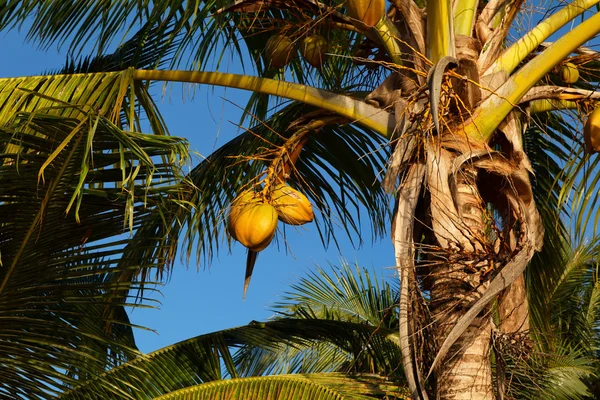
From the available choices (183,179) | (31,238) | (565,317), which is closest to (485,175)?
(183,179)

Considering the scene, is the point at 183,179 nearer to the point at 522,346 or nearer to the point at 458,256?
the point at 458,256

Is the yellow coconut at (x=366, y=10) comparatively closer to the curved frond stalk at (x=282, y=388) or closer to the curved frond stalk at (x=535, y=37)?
the curved frond stalk at (x=535, y=37)

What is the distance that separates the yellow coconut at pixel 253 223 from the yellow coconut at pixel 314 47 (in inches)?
34.1

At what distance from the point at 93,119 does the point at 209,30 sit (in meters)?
1.95

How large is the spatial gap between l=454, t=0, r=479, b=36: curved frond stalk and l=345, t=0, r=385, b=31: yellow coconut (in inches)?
20.4

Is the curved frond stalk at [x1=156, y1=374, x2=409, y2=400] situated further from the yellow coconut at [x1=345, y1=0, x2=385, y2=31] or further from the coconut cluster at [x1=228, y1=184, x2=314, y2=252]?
the yellow coconut at [x1=345, y1=0, x2=385, y2=31]

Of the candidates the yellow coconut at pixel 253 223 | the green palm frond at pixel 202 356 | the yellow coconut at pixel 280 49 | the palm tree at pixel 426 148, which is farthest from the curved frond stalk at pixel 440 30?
the green palm frond at pixel 202 356

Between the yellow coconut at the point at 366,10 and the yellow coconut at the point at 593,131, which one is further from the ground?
the yellow coconut at the point at 366,10

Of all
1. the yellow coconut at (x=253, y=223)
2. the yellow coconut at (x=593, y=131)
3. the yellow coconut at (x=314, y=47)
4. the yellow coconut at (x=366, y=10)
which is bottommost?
the yellow coconut at (x=253, y=223)

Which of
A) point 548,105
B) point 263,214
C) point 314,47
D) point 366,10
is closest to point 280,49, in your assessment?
point 314,47

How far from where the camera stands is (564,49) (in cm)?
372

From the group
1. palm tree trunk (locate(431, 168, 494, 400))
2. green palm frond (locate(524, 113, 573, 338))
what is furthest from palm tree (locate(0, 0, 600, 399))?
green palm frond (locate(524, 113, 573, 338))

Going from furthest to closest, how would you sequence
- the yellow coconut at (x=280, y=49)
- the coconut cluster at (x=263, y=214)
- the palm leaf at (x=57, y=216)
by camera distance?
the yellow coconut at (x=280, y=49), the coconut cluster at (x=263, y=214), the palm leaf at (x=57, y=216)

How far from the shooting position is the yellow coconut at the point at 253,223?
3.61 meters
